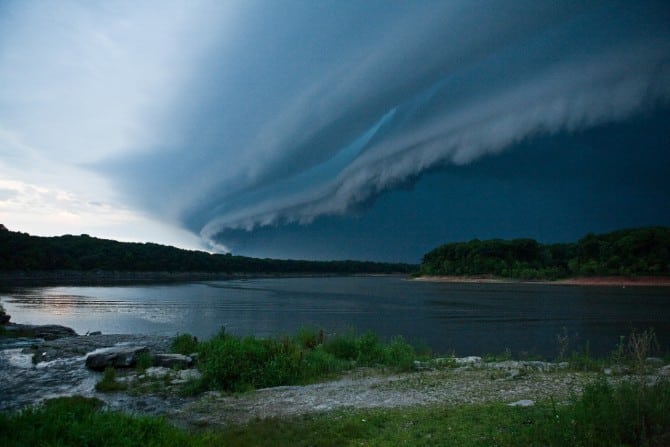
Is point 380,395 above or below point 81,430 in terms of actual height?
below

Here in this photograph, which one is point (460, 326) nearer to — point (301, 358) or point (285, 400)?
point (301, 358)

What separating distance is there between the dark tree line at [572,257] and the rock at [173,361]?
433 feet

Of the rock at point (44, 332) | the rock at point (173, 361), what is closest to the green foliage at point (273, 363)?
the rock at point (173, 361)

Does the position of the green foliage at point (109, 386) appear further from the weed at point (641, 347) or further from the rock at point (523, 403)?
the weed at point (641, 347)

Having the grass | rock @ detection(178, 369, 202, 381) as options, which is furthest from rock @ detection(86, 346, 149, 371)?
the grass

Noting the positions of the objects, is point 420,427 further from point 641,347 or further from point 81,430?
point 81,430

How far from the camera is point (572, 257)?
157750 mm

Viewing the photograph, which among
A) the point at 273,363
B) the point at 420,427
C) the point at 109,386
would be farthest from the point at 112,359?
the point at 420,427

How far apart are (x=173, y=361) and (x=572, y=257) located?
6482 inches

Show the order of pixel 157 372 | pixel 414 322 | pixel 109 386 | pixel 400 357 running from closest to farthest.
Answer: pixel 109 386 → pixel 157 372 → pixel 400 357 → pixel 414 322

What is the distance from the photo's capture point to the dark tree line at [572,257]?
12225 centimetres

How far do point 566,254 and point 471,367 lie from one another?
174716mm

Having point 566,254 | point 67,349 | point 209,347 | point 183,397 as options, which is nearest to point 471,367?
point 183,397

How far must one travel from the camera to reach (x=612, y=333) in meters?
34.4
